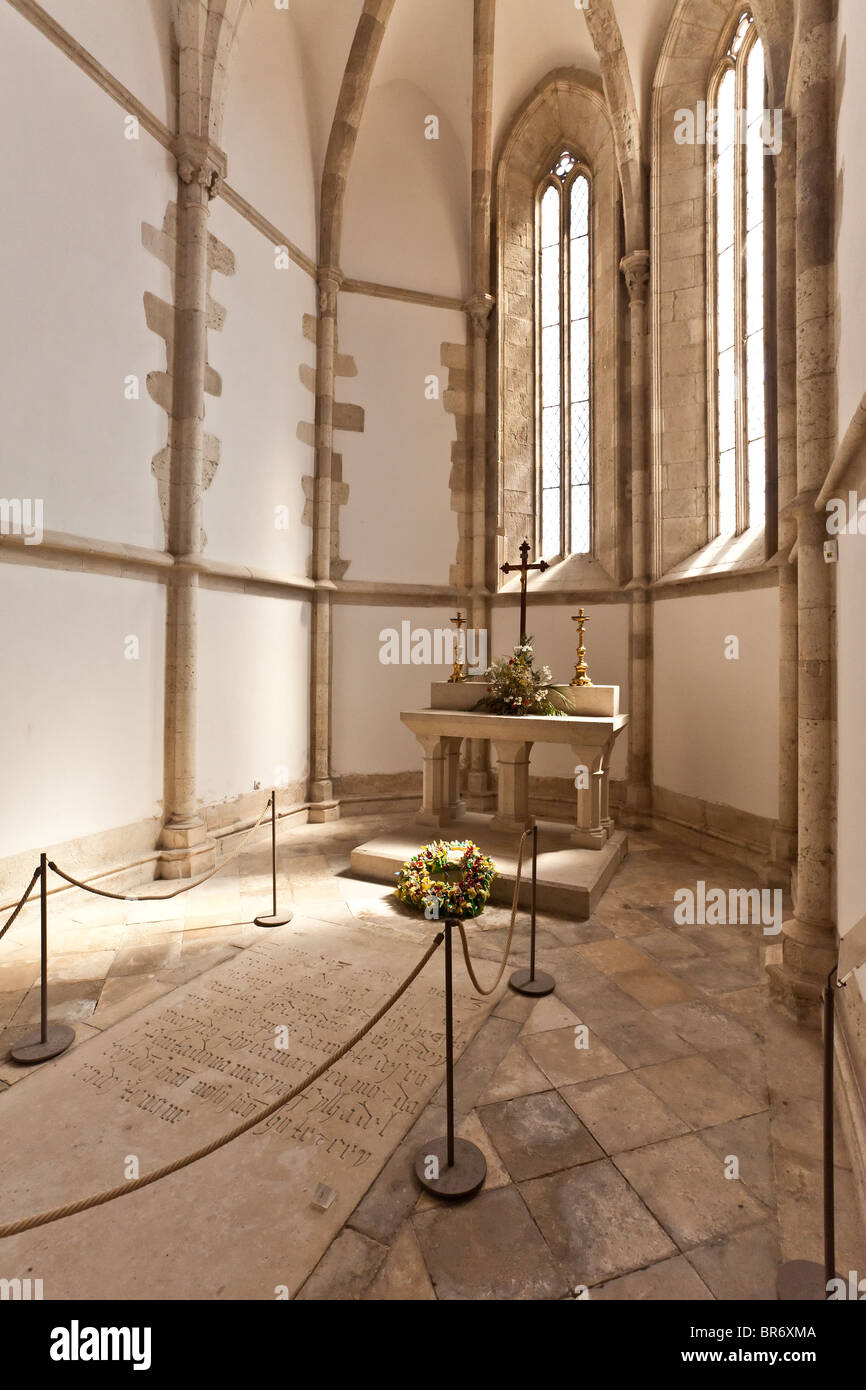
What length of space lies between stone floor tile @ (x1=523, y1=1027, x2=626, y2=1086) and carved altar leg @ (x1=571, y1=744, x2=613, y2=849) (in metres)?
3.15

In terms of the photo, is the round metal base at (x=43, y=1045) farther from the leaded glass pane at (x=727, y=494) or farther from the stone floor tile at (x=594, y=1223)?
the leaded glass pane at (x=727, y=494)

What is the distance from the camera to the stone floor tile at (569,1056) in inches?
137

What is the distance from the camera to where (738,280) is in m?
8.22

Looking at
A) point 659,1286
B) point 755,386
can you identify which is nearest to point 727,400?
point 755,386

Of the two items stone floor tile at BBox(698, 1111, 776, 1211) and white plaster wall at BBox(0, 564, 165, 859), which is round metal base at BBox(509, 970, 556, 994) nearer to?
stone floor tile at BBox(698, 1111, 776, 1211)

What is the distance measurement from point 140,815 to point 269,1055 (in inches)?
147

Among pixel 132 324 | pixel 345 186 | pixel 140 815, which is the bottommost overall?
pixel 140 815

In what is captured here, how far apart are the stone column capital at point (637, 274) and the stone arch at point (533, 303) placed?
0.36 m

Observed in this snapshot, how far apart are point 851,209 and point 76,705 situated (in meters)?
6.33

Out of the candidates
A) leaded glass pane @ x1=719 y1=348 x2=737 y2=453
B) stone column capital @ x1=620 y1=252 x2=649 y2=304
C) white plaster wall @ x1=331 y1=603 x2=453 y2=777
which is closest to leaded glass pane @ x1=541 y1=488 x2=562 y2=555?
white plaster wall @ x1=331 y1=603 x2=453 y2=777

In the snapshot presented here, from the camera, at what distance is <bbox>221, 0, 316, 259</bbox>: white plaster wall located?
7746 mm
